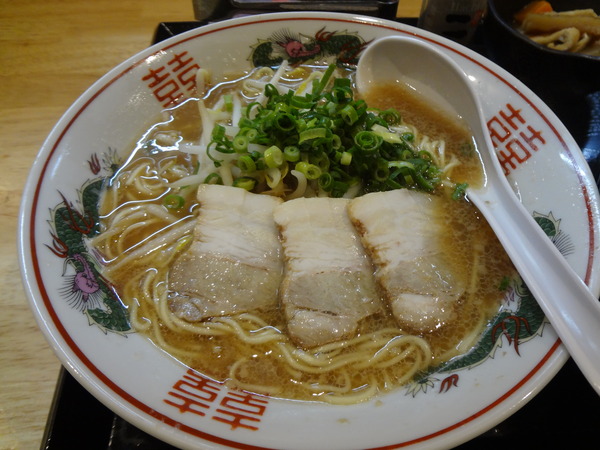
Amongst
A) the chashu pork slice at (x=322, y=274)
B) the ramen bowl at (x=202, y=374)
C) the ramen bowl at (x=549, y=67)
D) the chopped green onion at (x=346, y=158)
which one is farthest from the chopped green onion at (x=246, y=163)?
the ramen bowl at (x=549, y=67)

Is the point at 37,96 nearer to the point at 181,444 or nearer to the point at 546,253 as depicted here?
the point at 181,444

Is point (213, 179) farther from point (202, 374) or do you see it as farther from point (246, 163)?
point (202, 374)

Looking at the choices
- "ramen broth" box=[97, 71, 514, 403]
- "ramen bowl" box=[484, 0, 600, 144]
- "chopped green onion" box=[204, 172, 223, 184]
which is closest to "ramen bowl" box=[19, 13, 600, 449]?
"ramen broth" box=[97, 71, 514, 403]

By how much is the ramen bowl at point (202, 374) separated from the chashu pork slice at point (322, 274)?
248mm

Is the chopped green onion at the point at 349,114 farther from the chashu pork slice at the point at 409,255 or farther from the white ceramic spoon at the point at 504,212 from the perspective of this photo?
the white ceramic spoon at the point at 504,212

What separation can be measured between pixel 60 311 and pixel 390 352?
100cm

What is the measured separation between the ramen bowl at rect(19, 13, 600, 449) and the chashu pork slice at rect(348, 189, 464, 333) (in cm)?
16

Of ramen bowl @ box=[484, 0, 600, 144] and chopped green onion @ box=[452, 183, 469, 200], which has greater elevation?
ramen bowl @ box=[484, 0, 600, 144]

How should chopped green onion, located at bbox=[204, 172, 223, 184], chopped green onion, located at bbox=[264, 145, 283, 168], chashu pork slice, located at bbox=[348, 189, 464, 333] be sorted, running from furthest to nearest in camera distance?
chopped green onion, located at bbox=[204, 172, 223, 184] → chopped green onion, located at bbox=[264, 145, 283, 168] → chashu pork slice, located at bbox=[348, 189, 464, 333]

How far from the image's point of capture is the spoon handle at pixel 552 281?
3.67 feet

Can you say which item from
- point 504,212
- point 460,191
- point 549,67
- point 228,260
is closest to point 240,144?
point 228,260

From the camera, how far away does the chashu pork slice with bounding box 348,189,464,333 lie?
140cm

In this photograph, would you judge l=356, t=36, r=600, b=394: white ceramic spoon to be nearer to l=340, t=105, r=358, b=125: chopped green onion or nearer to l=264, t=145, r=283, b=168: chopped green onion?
l=340, t=105, r=358, b=125: chopped green onion

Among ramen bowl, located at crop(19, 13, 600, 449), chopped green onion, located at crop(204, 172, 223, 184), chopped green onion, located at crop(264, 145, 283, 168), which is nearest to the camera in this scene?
ramen bowl, located at crop(19, 13, 600, 449)
